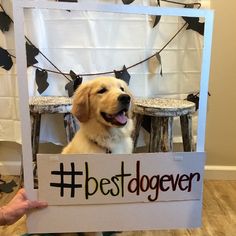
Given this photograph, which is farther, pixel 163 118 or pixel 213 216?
pixel 213 216

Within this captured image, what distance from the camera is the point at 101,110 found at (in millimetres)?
741

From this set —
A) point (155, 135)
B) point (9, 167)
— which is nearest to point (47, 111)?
point (155, 135)

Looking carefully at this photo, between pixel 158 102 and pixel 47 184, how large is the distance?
0.33 meters

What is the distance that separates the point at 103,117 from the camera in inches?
29.6

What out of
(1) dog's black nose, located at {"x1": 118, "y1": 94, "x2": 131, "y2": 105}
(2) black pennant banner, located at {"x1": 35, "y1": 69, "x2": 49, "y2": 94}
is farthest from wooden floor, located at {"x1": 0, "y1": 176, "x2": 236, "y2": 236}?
(1) dog's black nose, located at {"x1": 118, "y1": 94, "x2": 131, "y2": 105}

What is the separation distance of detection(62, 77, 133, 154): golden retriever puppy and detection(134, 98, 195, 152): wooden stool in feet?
0.10

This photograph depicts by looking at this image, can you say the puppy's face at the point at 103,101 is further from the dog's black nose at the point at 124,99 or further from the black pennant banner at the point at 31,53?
the black pennant banner at the point at 31,53

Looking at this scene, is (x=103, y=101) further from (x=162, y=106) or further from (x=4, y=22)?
(x=4, y=22)

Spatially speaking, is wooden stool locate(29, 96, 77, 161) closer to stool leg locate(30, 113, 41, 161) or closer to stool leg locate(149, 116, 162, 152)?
stool leg locate(30, 113, 41, 161)

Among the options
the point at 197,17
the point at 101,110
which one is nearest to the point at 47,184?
the point at 101,110

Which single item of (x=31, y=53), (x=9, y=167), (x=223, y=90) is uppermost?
(x=31, y=53)

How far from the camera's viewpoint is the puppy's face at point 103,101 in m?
0.72

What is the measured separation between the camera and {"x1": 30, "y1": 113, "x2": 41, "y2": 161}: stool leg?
2.33ft

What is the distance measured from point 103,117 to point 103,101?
4 cm
